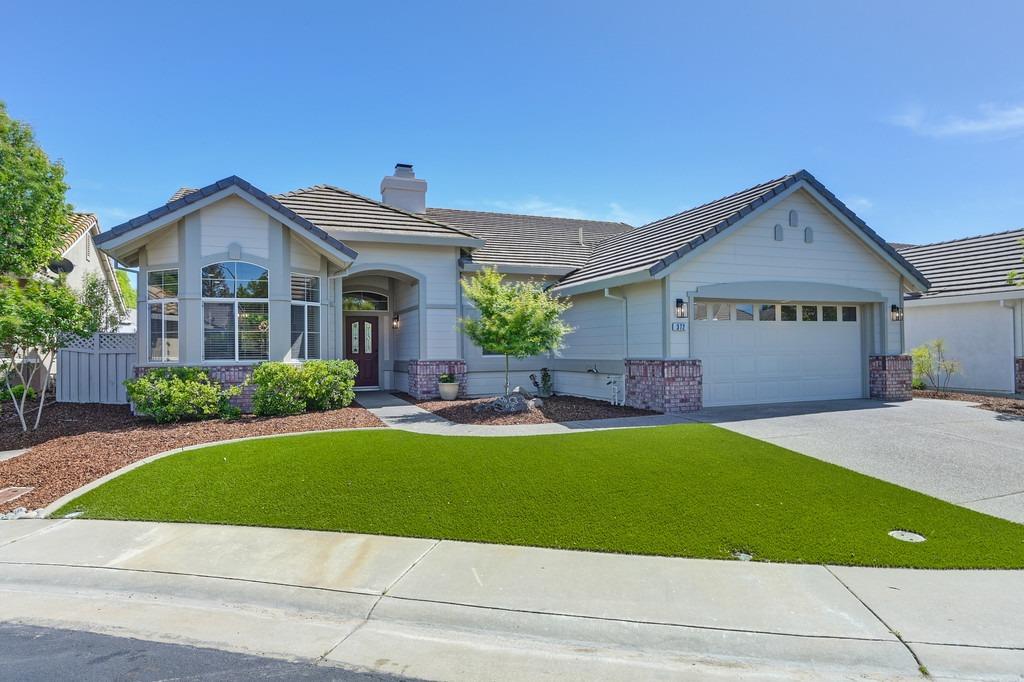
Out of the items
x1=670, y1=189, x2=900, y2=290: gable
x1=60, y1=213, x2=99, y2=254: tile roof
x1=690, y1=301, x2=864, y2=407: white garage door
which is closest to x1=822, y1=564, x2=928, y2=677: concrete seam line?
x1=670, y1=189, x2=900, y2=290: gable

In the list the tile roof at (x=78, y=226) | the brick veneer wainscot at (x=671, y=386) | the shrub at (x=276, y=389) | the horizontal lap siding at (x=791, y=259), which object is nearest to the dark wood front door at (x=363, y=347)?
the shrub at (x=276, y=389)

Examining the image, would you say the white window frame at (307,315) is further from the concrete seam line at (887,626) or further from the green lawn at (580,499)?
the concrete seam line at (887,626)

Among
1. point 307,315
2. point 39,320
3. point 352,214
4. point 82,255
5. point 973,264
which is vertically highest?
point 82,255

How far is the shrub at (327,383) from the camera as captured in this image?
39.4 feet

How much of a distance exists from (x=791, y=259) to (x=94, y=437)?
15242 mm

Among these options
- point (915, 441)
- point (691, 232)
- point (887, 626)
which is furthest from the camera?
point (691, 232)

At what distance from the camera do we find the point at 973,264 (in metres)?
18.2

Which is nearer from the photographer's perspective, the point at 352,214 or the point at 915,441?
the point at 915,441

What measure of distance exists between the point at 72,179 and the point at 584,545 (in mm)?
18939

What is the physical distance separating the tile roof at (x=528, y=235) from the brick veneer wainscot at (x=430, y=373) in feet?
10.1

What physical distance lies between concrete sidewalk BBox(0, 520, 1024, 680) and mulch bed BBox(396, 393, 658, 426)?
20.4 feet

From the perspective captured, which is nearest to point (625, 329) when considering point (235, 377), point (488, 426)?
point (488, 426)

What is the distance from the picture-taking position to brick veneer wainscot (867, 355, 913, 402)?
46.8 feet

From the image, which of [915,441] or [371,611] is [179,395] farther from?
[915,441]
